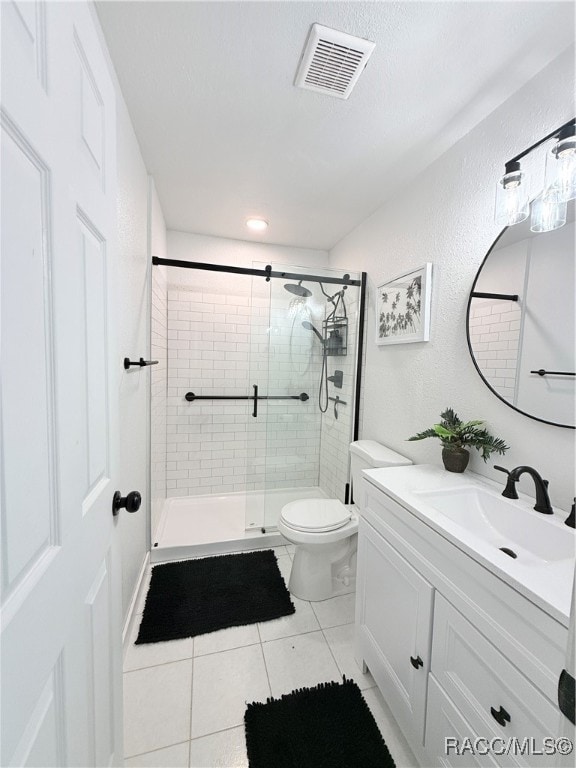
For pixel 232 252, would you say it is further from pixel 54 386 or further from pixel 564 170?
pixel 54 386

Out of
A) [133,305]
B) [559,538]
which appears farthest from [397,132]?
[559,538]

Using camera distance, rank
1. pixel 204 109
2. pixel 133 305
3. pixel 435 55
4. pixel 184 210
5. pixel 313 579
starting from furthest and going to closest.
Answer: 1. pixel 184 210
2. pixel 313 579
3. pixel 133 305
4. pixel 204 109
5. pixel 435 55

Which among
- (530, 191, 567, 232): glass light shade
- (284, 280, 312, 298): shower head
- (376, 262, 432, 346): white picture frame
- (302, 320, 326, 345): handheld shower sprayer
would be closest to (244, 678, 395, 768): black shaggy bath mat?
(376, 262, 432, 346): white picture frame

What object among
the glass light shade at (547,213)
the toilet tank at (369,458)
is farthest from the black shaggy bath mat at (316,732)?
the glass light shade at (547,213)

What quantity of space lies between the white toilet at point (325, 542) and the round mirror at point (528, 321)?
2.50ft

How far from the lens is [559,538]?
953mm

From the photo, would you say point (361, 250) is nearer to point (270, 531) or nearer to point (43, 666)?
point (270, 531)

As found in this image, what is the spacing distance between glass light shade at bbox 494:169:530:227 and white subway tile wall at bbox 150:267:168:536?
6.61 ft

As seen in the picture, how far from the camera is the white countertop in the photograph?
2.24 feet

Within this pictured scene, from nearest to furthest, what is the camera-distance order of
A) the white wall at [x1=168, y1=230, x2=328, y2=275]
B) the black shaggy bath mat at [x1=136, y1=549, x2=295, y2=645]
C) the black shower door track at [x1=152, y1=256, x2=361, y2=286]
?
the black shaggy bath mat at [x1=136, y1=549, x2=295, y2=645] < the black shower door track at [x1=152, y1=256, x2=361, y2=286] < the white wall at [x1=168, y1=230, x2=328, y2=275]

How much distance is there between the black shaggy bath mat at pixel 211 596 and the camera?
63.7 inches

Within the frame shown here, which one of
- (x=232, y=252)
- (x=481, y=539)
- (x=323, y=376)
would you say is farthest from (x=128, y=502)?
(x=232, y=252)

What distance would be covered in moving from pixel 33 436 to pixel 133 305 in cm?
137

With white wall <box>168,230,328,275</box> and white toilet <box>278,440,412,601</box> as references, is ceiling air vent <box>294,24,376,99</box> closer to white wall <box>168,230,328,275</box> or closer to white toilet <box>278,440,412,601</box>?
white wall <box>168,230,328,275</box>
